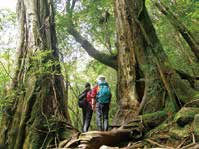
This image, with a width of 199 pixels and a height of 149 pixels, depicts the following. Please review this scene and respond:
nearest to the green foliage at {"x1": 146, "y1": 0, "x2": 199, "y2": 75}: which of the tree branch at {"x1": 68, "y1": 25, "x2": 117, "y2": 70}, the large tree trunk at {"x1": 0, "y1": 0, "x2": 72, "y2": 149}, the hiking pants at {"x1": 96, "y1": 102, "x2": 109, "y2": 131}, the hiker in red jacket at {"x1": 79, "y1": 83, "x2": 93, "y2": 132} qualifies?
the tree branch at {"x1": 68, "y1": 25, "x2": 117, "y2": 70}

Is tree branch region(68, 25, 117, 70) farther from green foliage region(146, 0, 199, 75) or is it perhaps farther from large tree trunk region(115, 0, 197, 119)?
green foliage region(146, 0, 199, 75)

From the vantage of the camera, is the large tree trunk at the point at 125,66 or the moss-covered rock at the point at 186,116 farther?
the large tree trunk at the point at 125,66

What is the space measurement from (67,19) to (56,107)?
265 inches

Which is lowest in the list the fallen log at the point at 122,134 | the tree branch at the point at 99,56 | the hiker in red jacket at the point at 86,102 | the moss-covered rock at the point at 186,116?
the fallen log at the point at 122,134

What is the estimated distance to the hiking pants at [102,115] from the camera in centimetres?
723

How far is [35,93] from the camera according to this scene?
669 cm

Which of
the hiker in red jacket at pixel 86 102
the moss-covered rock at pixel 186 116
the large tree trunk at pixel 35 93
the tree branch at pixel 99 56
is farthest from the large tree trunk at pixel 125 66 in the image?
the moss-covered rock at pixel 186 116

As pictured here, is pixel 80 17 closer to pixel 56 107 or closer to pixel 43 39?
pixel 43 39

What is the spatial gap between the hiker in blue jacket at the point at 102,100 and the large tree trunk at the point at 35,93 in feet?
2.56

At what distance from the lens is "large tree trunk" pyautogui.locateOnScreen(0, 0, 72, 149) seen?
636 centimetres

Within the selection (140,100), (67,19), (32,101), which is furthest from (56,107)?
(67,19)

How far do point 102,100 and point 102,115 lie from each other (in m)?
0.41

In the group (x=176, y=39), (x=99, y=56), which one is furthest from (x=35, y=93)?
(x=176, y=39)

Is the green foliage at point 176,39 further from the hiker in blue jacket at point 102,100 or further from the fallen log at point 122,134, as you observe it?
the fallen log at point 122,134
